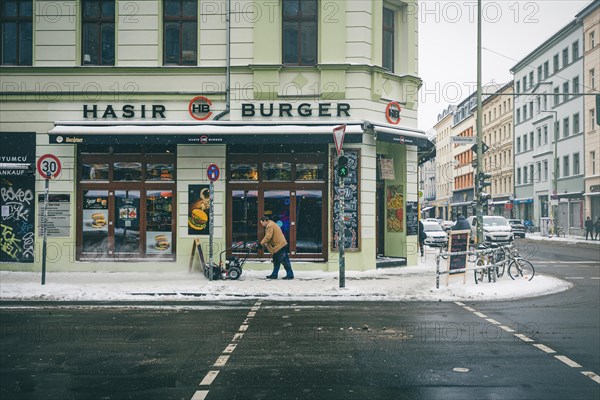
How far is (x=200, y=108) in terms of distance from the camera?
18.5 m

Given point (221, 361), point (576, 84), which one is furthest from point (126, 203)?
point (576, 84)

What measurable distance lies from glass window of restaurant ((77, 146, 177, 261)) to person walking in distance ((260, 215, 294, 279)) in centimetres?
339

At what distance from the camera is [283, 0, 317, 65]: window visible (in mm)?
18719

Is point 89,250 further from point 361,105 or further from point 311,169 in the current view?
point 361,105

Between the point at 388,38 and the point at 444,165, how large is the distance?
90.3 meters

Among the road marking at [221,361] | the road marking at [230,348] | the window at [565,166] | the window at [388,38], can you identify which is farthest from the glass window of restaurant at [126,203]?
the window at [565,166]

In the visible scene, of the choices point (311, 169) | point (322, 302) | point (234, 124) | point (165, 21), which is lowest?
point (322, 302)

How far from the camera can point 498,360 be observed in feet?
24.5

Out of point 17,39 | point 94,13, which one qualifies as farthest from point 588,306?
point 17,39

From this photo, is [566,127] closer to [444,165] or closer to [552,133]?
[552,133]

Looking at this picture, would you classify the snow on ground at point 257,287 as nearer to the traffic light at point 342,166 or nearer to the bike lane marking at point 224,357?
the traffic light at point 342,166

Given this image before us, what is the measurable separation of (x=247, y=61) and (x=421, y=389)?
45.5 feet

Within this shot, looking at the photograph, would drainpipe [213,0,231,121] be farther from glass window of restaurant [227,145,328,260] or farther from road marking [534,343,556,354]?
road marking [534,343,556,354]

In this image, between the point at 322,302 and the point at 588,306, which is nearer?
the point at 588,306
